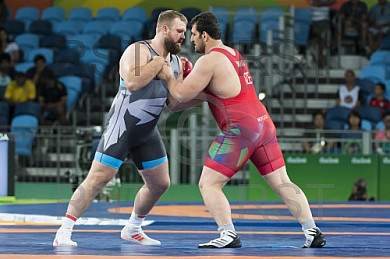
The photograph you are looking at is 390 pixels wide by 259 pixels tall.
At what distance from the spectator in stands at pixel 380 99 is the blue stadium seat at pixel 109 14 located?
6377 mm

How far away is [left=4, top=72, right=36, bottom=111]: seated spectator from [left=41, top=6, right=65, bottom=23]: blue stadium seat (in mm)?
3423

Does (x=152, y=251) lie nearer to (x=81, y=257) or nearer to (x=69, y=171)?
(x=81, y=257)

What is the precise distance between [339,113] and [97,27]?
6160mm

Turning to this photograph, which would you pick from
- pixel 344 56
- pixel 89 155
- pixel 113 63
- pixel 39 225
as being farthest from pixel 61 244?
pixel 344 56

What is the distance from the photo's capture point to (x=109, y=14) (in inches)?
784

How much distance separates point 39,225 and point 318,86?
9673 mm

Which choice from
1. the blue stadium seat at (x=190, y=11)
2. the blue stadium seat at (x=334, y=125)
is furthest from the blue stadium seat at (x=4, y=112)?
the blue stadium seat at (x=334, y=125)

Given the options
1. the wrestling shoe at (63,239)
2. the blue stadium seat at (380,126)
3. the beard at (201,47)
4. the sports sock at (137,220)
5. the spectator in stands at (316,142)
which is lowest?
the wrestling shoe at (63,239)

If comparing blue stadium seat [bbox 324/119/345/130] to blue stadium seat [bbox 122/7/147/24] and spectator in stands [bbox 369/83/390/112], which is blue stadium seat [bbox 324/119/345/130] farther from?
blue stadium seat [bbox 122/7/147/24]

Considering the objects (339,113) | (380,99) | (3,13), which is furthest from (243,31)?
(3,13)

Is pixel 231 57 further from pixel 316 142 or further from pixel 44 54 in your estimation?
pixel 44 54

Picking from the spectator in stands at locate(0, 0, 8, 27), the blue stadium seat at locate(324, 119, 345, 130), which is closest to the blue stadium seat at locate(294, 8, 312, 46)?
the blue stadium seat at locate(324, 119, 345, 130)

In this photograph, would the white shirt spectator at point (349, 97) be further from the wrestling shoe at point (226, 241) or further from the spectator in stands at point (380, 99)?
the wrestling shoe at point (226, 241)

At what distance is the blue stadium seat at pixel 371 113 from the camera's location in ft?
51.2
